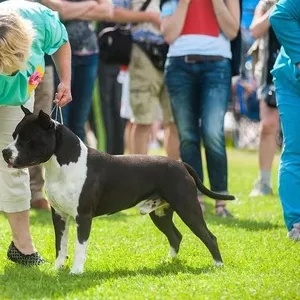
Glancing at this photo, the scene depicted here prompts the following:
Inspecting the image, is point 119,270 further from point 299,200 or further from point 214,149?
point 214,149

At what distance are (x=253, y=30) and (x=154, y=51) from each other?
1059mm

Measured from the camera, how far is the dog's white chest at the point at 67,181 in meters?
5.56

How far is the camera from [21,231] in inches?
242

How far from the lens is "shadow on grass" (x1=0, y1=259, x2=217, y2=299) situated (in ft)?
17.0

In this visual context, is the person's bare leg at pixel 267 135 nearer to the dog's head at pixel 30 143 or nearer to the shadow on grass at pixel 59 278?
the shadow on grass at pixel 59 278

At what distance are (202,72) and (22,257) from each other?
8.69 ft

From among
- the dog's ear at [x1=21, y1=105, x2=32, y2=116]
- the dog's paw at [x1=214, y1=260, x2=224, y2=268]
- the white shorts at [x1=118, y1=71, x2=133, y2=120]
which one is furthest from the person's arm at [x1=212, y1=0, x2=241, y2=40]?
the white shorts at [x1=118, y1=71, x2=133, y2=120]

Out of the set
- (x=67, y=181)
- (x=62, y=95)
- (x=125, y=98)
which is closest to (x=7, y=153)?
(x=67, y=181)

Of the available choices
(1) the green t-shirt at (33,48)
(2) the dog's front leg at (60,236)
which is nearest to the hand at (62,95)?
(1) the green t-shirt at (33,48)

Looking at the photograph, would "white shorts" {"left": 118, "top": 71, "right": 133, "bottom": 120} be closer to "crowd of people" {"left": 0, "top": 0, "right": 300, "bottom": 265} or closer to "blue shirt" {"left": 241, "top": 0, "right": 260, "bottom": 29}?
"crowd of people" {"left": 0, "top": 0, "right": 300, "bottom": 265}

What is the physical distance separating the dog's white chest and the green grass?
1.50 feet

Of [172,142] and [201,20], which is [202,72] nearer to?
[201,20]

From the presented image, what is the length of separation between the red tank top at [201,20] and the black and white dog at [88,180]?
7.66ft

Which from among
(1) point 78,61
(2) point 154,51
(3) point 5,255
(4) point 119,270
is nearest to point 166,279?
(4) point 119,270
